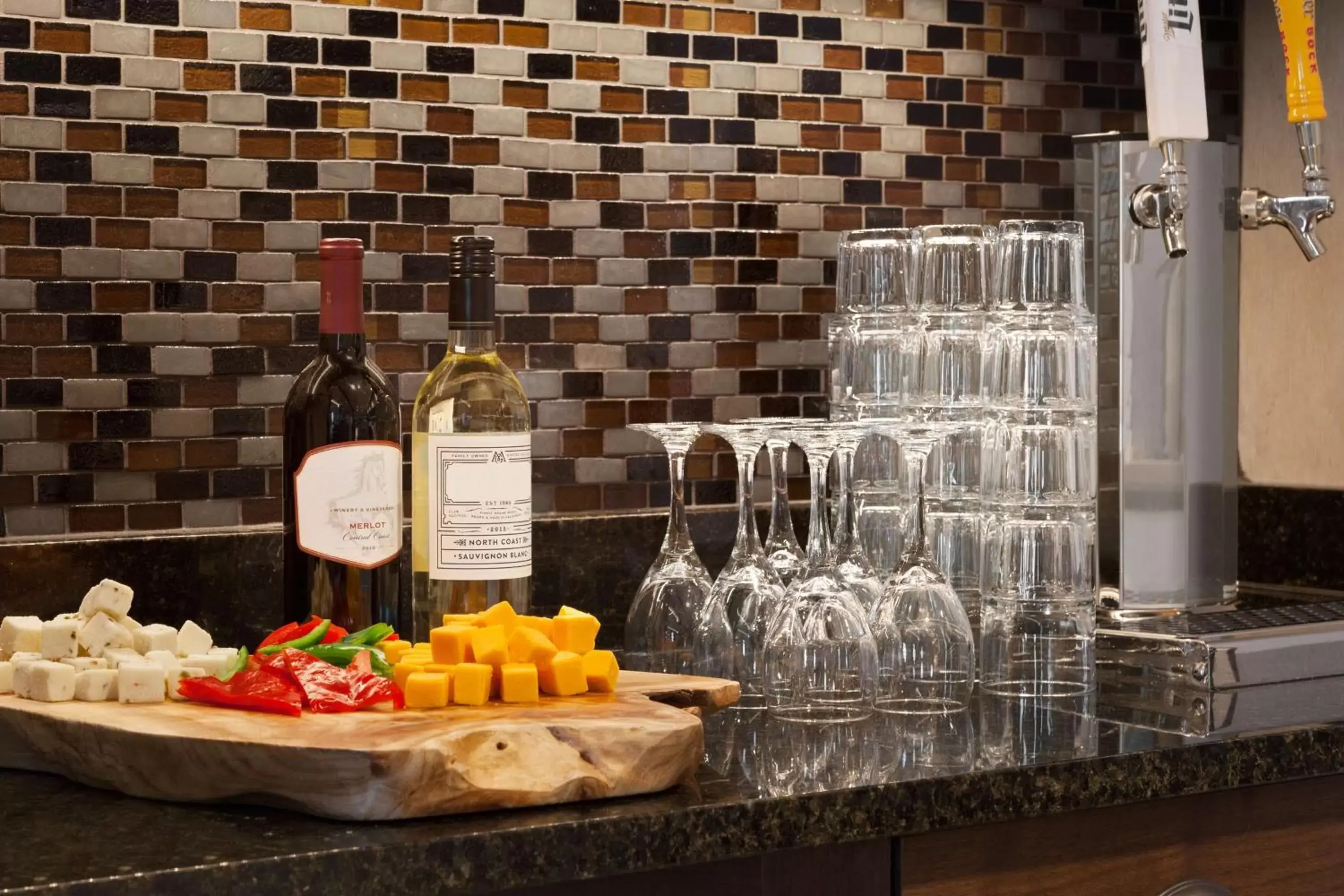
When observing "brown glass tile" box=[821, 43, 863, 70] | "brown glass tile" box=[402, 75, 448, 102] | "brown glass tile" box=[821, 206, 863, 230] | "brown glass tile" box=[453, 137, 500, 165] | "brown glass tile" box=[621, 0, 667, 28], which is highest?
"brown glass tile" box=[621, 0, 667, 28]

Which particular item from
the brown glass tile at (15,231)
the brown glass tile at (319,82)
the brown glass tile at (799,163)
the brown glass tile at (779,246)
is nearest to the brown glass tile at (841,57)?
the brown glass tile at (799,163)

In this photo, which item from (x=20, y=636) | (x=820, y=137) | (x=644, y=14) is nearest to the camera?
(x=20, y=636)

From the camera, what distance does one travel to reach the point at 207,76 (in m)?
1.68

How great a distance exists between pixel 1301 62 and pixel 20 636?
1360 mm

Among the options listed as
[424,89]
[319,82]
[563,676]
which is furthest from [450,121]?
[563,676]

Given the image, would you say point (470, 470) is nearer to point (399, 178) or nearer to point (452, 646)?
point (452, 646)

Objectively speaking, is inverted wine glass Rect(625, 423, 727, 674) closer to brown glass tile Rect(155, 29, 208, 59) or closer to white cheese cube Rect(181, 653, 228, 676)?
white cheese cube Rect(181, 653, 228, 676)

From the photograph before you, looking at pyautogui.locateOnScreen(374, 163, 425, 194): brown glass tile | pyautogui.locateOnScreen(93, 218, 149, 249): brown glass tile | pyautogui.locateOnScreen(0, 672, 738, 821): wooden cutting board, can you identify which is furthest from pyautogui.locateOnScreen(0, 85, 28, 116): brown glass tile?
pyautogui.locateOnScreen(0, 672, 738, 821): wooden cutting board

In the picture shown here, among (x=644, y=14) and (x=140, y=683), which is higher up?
(x=644, y=14)

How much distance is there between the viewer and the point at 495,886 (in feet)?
3.24

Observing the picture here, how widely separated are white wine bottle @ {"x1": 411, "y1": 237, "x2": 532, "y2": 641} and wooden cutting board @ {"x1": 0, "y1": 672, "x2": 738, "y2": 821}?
25 centimetres

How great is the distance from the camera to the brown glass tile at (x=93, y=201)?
162 centimetres

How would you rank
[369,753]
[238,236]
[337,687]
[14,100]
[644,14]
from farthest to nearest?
1. [644,14]
2. [238,236]
3. [14,100]
4. [337,687]
5. [369,753]

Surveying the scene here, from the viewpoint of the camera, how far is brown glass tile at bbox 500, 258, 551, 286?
1853 mm
